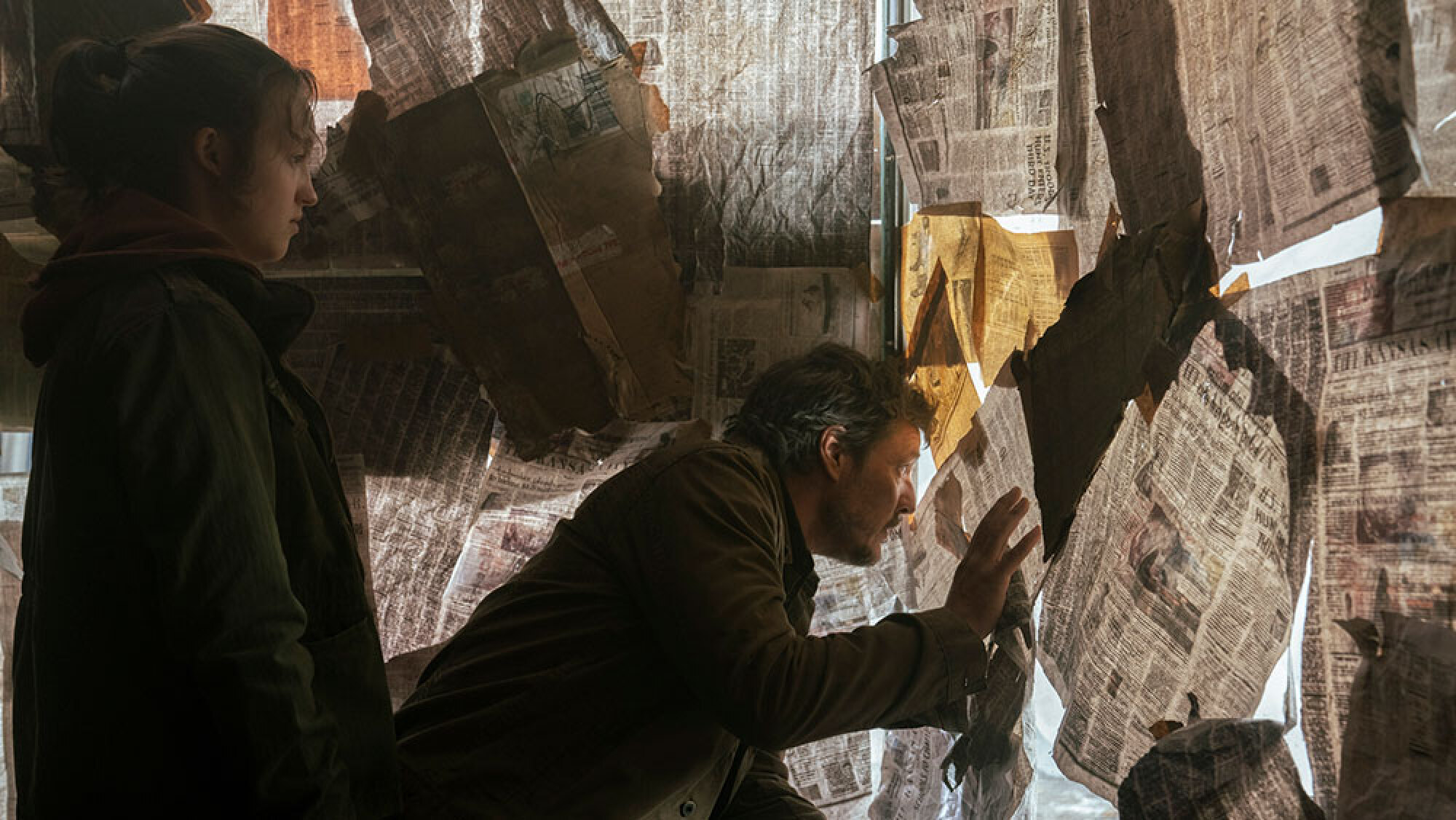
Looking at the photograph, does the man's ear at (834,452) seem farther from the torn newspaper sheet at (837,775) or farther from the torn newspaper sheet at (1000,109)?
the torn newspaper sheet at (837,775)

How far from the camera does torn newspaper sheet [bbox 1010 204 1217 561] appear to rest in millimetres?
796

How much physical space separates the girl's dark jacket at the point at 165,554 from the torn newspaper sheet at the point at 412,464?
27.0 inches

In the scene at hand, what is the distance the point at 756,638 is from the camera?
36.0 inches

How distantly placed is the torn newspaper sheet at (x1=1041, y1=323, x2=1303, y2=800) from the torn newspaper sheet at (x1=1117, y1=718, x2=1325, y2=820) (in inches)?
0.9

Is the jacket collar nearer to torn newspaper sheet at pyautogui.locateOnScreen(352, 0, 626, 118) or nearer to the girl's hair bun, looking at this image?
the girl's hair bun

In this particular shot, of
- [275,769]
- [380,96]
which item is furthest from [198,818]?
[380,96]

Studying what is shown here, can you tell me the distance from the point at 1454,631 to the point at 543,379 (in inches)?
43.5

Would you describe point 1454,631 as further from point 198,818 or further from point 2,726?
point 2,726

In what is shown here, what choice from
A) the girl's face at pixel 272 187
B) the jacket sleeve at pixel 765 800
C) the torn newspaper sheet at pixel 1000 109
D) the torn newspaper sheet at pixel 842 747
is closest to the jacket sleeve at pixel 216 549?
the girl's face at pixel 272 187

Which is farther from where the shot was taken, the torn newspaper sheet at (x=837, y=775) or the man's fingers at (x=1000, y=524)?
the torn newspaper sheet at (x=837, y=775)

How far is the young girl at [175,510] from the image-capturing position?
75cm

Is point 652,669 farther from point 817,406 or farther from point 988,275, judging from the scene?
point 988,275

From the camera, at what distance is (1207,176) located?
0.77 meters

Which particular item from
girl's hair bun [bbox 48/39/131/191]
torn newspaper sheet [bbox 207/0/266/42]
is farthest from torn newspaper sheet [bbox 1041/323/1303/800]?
torn newspaper sheet [bbox 207/0/266/42]
